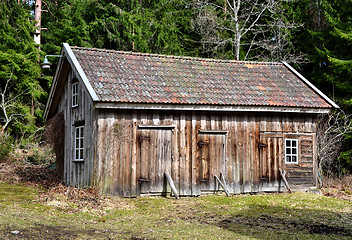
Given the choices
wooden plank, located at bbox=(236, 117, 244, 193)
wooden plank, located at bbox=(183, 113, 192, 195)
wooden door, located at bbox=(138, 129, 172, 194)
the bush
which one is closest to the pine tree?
the bush

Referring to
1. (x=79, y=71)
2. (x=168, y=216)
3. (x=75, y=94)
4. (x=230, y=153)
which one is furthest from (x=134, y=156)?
(x=75, y=94)

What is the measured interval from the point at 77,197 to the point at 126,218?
6.76 ft

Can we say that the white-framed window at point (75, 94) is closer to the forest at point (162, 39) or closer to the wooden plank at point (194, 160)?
the wooden plank at point (194, 160)

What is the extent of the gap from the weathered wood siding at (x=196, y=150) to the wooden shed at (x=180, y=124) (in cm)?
3

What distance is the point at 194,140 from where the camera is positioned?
14.9 m

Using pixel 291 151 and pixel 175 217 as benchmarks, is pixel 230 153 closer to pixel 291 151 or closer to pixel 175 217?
pixel 291 151

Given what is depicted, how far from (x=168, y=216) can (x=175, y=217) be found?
219 millimetres

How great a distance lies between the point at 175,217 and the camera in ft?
37.2

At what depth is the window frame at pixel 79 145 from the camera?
15.1 m

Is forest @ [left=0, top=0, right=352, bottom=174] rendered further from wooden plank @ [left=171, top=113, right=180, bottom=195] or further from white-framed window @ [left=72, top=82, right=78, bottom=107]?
wooden plank @ [left=171, top=113, right=180, bottom=195]

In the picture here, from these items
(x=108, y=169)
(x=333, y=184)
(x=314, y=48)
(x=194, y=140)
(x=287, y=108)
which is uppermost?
(x=314, y=48)

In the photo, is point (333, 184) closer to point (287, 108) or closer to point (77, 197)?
point (287, 108)

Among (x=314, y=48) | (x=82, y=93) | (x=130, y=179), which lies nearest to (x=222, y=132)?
(x=130, y=179)

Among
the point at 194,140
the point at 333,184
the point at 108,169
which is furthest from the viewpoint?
the point at 333,184
